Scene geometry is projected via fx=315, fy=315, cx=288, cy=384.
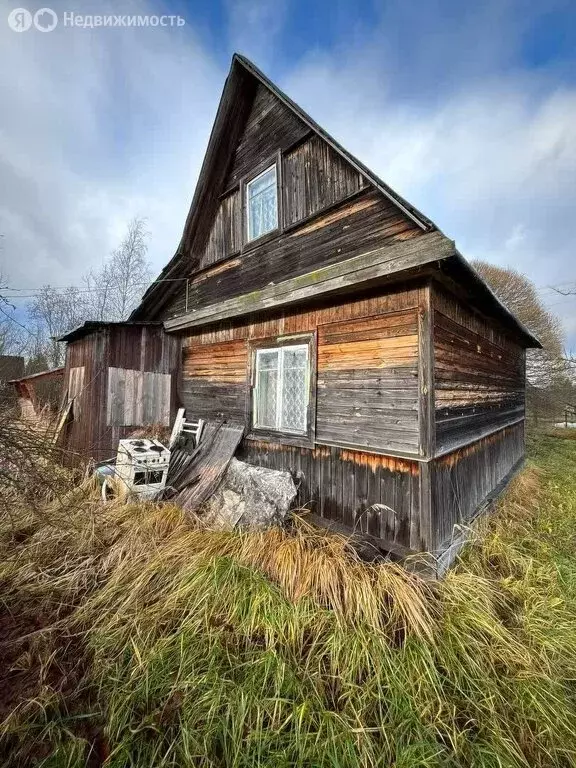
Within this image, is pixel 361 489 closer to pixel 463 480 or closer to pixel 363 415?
pixel 363 415

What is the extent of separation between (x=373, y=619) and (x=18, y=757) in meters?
2.43

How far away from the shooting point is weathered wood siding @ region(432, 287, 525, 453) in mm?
3928

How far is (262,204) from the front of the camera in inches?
227

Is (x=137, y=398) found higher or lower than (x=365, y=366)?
lower

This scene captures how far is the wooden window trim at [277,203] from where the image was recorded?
5.24 m

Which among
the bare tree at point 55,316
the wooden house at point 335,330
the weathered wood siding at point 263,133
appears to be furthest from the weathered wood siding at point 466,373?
the bare tree at point 55,316

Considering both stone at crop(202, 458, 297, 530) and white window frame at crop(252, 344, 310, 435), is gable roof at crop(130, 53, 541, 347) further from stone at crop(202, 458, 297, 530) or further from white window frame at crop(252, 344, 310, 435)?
stone at crop(202, 458, 297, 530)

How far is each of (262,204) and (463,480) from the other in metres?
5.73

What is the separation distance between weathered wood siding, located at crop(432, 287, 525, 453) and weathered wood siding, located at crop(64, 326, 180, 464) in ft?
18.8

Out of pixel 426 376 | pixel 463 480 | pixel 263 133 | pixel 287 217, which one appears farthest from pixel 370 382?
pixel 263 133

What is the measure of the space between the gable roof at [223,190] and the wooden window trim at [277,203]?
28.5 inches

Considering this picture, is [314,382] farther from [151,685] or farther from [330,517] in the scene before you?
[151,685]

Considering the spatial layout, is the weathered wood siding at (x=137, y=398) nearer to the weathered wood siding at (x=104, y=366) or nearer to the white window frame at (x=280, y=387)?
the weathered wood siding at (x=104, y=366)

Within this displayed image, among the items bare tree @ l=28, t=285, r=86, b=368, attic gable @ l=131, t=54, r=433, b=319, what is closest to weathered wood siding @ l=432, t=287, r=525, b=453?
attic gable @ l=131, t=54, r=433, b=319
